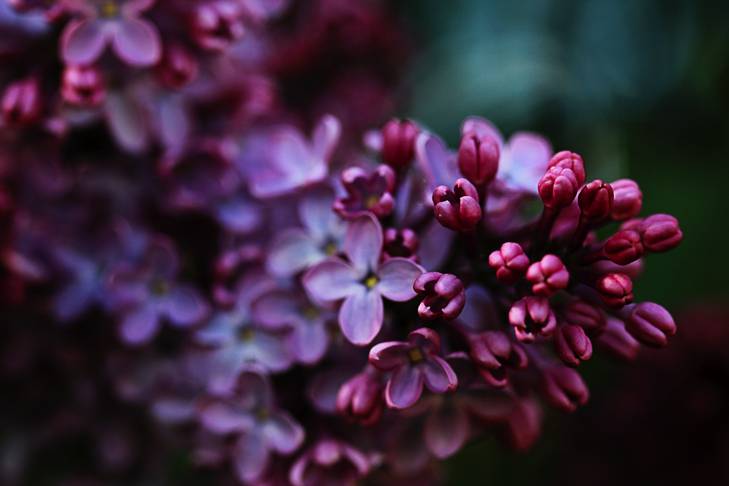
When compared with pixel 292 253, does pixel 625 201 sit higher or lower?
higher

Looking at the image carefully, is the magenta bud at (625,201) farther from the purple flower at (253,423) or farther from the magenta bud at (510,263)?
the purple flower at (253,423)

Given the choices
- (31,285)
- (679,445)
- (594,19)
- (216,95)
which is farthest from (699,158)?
(31,285)

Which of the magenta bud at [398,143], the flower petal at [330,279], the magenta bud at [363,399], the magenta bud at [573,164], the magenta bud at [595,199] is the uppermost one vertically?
the magenta bud at [573,164]

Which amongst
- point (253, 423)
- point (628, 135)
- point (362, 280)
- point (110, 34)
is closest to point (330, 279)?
point (362, 280)

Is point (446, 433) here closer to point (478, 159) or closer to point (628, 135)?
point (478, 159)

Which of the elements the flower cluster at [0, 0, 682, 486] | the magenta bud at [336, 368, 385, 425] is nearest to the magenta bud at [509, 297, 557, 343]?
the flower cluster at [0, 0, 682, 486]

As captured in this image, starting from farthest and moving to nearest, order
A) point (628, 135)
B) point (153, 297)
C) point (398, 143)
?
point (628, 135), point (153, 297), point (398, 143)

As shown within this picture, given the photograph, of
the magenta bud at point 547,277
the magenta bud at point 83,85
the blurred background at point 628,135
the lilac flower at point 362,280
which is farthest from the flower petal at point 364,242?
the blurred background at point 628,135
